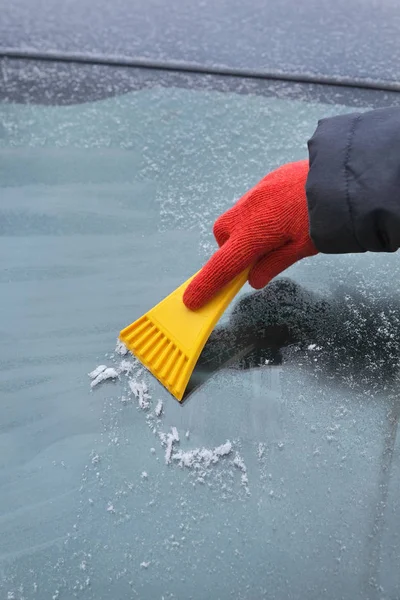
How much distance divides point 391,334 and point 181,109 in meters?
0.69

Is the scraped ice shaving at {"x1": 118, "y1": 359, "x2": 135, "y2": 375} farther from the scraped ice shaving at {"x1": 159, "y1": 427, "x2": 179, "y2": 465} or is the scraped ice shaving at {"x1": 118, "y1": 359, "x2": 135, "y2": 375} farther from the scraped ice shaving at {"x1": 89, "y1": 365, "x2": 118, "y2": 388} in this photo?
the scraped ice shaving at {"x1": 159, "y1": 427, "x2": 179, "y2": 465}

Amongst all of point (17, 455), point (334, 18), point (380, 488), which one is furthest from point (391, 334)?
point (334, 18)

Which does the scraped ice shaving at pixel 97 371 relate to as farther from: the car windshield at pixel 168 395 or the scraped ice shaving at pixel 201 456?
the scraped ice shaving at pixel 201 456

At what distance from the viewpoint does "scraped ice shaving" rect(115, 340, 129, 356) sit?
3.77ft

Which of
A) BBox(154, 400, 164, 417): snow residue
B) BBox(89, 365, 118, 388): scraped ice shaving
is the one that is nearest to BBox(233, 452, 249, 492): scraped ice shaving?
BBox(154, 400, 164, 417): snow residue

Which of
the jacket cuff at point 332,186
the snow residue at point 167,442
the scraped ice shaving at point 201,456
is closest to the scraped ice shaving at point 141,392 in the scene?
the snow residue at point 167,442

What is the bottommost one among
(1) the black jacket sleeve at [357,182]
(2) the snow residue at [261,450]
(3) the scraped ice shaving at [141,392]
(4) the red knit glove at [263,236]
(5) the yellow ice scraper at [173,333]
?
(2) the snow residue at [261,450]

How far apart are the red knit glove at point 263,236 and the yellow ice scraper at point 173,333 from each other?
22 millimetres

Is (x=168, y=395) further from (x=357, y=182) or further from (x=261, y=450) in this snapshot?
(x=357, y=182)

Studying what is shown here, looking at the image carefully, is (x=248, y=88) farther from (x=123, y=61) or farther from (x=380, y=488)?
(x=380, y=488)

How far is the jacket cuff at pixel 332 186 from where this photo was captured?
1057 mm

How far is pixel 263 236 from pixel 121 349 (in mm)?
310

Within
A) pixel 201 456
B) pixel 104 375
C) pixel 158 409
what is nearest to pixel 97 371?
pixel 104 375

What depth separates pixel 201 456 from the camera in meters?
1.03
